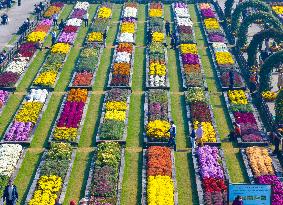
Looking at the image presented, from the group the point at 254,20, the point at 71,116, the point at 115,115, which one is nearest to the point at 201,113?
the point at 115,115

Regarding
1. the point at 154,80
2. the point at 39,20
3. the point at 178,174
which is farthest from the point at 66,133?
the point at 39,20

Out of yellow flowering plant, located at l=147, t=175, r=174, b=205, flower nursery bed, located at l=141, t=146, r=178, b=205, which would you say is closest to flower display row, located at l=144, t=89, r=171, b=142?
flower nursery bed, located at l=141, t=146, r=178, b=205

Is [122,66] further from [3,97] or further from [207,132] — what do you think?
[207,132]

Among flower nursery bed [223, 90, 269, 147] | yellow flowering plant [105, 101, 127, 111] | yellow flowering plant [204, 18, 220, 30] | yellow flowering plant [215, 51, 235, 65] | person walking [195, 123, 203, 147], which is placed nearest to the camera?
person walking [195, 123, 203, 147]

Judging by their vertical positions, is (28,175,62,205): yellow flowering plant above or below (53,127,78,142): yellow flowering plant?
above

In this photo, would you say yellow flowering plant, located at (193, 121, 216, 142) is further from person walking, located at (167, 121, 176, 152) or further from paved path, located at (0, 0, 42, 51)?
paved path, located at (0, 0, 42, 51)
